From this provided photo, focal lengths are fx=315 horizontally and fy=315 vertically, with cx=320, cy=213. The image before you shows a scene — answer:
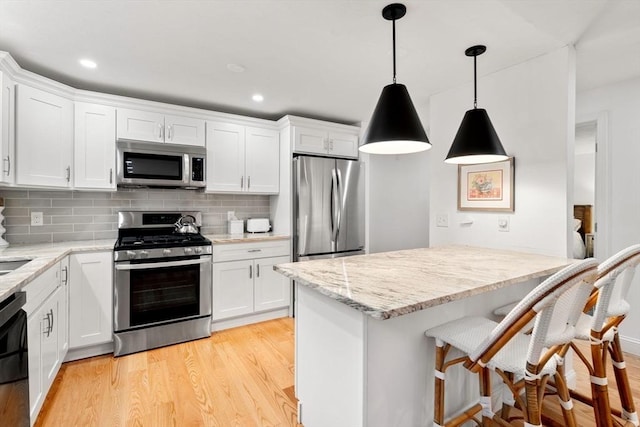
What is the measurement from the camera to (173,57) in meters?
2.31

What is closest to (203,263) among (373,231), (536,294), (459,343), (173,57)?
(173,57)

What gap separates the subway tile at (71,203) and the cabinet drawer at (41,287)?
Result: 1.01m

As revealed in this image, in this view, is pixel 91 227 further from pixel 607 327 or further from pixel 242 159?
pixel 607 327

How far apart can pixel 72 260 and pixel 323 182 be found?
237cm

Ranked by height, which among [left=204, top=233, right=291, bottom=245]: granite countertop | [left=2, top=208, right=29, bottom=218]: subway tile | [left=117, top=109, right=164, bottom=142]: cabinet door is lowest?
[left=204, top=233, right=291, bottom=245]: granite countertop

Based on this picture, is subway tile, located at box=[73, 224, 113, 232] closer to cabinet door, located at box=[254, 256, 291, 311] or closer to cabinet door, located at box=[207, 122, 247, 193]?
cabinet door, located at box=[207, 122, 247, 193]

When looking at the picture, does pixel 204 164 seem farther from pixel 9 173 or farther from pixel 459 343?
pixel 459 343

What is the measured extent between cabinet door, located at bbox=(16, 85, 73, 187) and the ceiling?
27cm

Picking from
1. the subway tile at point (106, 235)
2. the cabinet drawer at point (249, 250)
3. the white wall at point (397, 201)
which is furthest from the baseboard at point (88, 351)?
the white wall at point (397, 201)

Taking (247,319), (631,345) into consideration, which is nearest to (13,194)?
(247,319)

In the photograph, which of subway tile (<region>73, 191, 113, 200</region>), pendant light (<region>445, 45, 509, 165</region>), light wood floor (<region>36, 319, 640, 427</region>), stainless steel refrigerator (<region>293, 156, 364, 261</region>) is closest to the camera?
light wood floor (<region>36, 319, 640, 427</region>)

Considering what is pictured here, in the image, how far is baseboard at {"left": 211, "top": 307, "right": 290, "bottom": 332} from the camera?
3.19 meters

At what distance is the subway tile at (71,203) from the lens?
113 inches

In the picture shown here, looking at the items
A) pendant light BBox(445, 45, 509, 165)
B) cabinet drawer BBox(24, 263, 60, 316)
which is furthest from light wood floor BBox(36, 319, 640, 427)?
pendant light BBox(445, 45, 509, 165)
